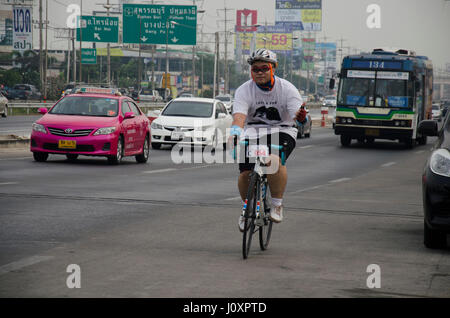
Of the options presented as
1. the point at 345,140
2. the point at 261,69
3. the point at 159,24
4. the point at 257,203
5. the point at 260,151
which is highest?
the point at 159,24

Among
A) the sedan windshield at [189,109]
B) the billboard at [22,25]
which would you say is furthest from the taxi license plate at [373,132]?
the billboard at [22,25]

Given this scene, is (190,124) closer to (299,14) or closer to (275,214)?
(275,214)

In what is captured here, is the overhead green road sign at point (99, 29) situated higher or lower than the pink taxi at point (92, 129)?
higher

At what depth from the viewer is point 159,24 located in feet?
189

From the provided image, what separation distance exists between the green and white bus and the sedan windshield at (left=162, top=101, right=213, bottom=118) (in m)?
5.55

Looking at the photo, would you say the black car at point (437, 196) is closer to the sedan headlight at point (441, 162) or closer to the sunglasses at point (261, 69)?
the sedan headlight at point (441, 162)

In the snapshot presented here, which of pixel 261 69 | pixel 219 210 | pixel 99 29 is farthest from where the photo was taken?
pixel 99 29

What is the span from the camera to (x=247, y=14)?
156875 millimetres

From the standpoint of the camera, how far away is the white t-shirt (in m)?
8.16

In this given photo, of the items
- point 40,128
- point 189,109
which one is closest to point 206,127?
point 189,109

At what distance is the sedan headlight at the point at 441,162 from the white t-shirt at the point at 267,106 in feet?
4.59

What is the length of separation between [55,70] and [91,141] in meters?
126

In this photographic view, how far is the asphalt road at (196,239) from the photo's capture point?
648 cm

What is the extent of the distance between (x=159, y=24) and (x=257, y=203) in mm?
50534
